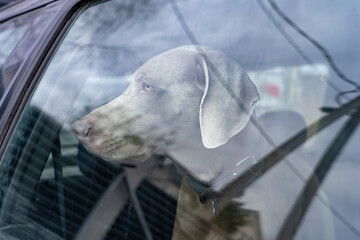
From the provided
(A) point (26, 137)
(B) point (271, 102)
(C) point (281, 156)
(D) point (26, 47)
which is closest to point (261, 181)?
(C) point (281, 156)

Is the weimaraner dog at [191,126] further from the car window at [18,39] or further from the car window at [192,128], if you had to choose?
the car window at [18,39]

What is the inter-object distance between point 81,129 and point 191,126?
45cm

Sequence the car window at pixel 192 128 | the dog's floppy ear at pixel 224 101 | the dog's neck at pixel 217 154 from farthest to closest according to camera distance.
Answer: the dog's floppy ear at pixel 224 101 < the dog's neck at pixel 217 154 < the car window at pixel 192 128

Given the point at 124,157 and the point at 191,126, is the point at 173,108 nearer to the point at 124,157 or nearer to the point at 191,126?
the point at 191,126

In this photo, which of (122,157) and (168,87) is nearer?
(122,157)

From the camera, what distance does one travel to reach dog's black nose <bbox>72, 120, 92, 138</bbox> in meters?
1.94

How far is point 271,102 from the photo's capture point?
1.80 metres

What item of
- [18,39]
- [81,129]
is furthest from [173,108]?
[18,39]

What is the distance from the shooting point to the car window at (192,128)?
143 centimetres

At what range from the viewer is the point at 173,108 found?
2.18 meters

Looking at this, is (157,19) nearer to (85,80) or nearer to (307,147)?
(85,80)

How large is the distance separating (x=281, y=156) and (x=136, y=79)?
0.82m

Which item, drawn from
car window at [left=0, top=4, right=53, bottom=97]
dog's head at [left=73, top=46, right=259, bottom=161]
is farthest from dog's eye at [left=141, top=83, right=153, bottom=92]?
car window at [left=0, top=4, right=53, bottom=97]

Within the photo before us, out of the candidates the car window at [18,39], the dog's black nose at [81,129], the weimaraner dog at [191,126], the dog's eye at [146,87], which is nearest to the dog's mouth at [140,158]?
the weimaraner dog at [191,126]
